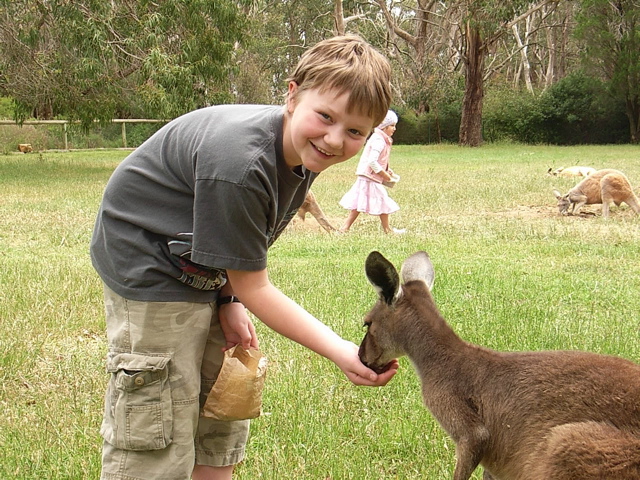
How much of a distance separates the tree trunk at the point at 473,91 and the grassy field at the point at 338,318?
1837 centimetres

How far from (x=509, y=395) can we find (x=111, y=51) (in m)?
14.2

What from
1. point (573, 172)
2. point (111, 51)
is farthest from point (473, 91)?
point (111, 51)

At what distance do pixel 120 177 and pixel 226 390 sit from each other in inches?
29.6

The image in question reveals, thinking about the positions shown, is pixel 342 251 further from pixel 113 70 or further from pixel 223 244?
pixel 113 70

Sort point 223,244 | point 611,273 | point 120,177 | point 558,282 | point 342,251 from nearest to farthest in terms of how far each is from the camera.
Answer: point 223,244
point 120,177
point 558,282
point 611,273
point 342,251

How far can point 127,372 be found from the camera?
2.16m

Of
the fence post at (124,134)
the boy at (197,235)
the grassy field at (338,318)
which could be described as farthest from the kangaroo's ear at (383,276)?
the fence post at (124,134)

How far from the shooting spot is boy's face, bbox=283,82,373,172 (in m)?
2.06

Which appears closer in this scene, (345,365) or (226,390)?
(345,365)

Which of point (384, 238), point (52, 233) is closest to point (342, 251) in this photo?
point (384, 238)

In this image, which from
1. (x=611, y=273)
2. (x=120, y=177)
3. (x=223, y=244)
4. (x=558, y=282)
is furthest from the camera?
(x=611, y=273)

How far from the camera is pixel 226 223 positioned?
6.59 ft

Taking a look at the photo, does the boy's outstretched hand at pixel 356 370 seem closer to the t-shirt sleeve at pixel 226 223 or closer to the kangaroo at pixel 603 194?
the t-shirt sleeve at pixel 226 223

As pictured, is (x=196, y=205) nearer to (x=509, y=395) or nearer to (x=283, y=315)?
(x=283, y=315)
